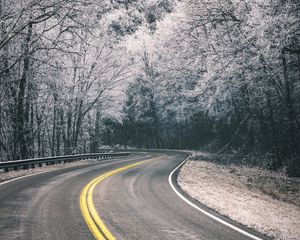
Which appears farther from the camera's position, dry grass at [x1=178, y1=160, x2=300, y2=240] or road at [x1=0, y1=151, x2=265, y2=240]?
dry grass at [x1=178, y1=160, x2=300, y2=240]

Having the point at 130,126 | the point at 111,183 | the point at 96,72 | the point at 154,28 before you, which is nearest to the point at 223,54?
the point at 111,183

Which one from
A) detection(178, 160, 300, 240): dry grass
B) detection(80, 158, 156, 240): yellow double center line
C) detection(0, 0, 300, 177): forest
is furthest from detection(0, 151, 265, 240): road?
detection(0, 0, 300, 177): forest

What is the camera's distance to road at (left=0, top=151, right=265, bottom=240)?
6.42m

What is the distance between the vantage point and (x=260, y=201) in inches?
464

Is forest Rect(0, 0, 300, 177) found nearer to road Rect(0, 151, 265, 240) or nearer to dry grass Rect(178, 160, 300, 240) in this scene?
dry grass Rect(178, 160, 300, 240)

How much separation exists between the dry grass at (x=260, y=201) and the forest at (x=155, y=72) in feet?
10.8

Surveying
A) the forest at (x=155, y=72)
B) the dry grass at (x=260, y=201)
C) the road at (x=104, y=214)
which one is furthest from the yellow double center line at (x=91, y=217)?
the forest at (x=155, y=72)

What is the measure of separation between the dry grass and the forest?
3.29 metres

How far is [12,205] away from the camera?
27.0 ft

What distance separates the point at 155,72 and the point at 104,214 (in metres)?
40.6

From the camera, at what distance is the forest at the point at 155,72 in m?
13.5

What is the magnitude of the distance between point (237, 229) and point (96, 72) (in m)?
24.9

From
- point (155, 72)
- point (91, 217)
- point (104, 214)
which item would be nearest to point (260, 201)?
point (104, 214)

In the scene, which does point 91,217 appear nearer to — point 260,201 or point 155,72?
point 260,201
